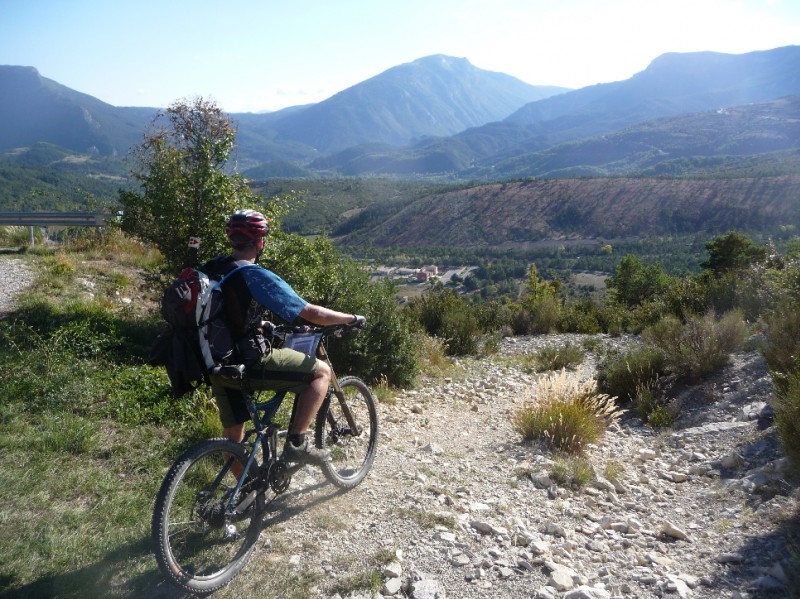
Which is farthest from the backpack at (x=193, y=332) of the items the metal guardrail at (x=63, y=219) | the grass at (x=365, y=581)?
the metal guardrail at (x=63, y=219)

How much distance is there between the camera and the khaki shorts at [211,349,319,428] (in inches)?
130

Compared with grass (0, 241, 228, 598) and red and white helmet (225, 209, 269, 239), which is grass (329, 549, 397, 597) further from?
red and white helmet (225, 209, 269, 239)

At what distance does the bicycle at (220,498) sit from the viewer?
281 centimetres

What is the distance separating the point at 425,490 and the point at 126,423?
2717 millimetres

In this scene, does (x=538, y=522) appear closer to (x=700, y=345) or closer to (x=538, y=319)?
(x=700, y=345)

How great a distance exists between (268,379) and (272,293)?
2.04 ft

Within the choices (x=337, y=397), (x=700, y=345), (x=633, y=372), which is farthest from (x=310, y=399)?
(x=700, y=345)

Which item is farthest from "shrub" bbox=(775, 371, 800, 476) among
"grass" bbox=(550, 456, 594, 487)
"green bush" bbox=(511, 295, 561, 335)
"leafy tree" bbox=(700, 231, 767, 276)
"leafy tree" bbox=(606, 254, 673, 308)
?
"leafy tree" bbox=(700, 231, 767, 276)

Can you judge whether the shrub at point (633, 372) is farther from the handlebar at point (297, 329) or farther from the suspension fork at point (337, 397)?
the handlebar at point (297, 329)

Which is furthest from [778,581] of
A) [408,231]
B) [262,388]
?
[408,231]

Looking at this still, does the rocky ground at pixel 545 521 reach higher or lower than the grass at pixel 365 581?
lower

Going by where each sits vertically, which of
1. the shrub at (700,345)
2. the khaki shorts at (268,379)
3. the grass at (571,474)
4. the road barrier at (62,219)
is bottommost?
the grass at (571,474)

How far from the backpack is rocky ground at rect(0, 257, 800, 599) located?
1.23 metres

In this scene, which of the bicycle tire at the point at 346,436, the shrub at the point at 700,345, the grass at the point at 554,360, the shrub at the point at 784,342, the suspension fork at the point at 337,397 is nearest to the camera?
the suspension fork at the point at 337,397
